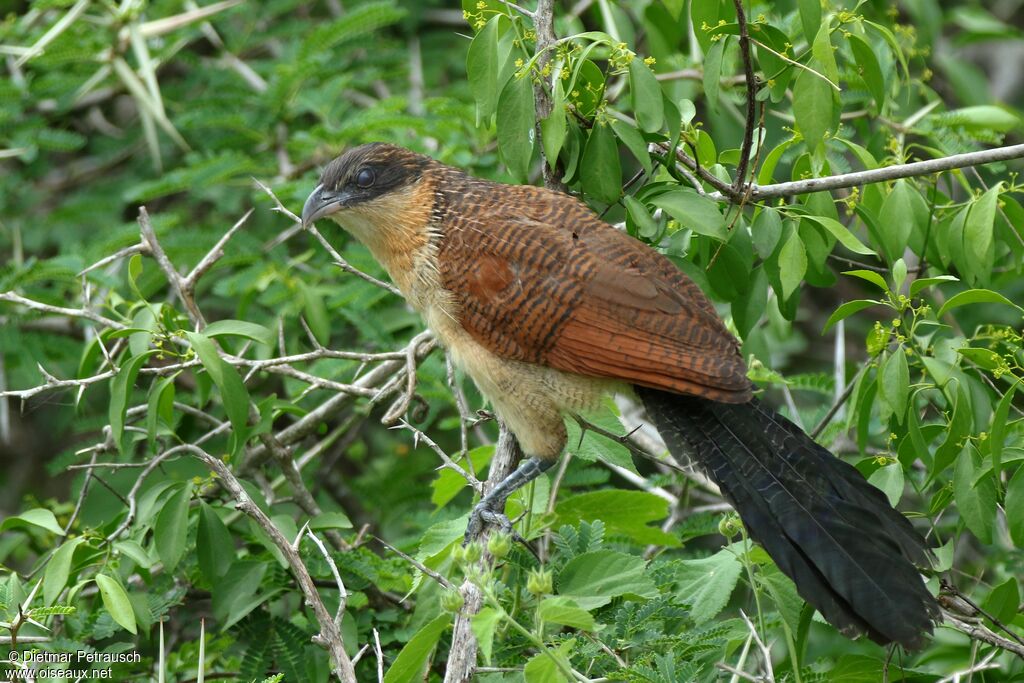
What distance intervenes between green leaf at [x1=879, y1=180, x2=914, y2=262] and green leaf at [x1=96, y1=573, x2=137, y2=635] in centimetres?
198

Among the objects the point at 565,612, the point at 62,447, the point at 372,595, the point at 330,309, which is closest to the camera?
the point at 565,612

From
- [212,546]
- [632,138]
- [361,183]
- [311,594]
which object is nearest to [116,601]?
[212,546]

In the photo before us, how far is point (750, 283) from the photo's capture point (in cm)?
282

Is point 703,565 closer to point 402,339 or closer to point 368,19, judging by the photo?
point 402,339

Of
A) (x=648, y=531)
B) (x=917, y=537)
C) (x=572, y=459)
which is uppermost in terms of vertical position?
(x=917, y=537)

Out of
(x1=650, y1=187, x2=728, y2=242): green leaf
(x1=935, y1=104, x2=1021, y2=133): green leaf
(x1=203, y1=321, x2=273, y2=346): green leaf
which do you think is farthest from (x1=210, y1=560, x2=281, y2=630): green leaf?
(x1=935, y1=104, x2=1021, y2=133): green leaf

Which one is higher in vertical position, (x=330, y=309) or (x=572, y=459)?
(x=330, y=309)

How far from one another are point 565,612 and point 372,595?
1.27 meters

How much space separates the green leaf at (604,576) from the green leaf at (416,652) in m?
0.36

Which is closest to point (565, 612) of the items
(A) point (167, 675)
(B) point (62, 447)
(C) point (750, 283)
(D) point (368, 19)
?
(C) point (750, 283)

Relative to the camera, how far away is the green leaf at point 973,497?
241 cm

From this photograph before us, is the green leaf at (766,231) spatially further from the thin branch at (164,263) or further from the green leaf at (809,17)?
the thin branch at (164,263)

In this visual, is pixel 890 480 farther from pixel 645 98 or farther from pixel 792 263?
pixel 645 98

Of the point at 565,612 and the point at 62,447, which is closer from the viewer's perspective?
the point at 565,612
